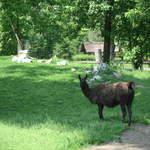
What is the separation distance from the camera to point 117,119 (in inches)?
482

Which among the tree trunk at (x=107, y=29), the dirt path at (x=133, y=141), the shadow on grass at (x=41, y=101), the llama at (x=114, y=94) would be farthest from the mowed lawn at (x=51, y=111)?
the tree trunk at (x=107, y=29)

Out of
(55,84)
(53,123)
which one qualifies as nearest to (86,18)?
(55,84)

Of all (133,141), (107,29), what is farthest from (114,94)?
(107,29)

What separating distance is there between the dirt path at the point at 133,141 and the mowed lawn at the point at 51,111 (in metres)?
0.30

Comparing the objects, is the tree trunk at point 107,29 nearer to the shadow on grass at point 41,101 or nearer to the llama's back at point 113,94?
the shadow on grass at point 41,101

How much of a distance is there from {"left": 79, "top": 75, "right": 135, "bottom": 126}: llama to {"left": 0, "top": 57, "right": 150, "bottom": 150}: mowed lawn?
23.5 inches

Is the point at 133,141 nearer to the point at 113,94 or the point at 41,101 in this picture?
the point at 113,94

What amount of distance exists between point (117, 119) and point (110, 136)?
327 centimetres

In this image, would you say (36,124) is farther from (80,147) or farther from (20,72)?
(20,72)

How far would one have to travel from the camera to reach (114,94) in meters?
11.5

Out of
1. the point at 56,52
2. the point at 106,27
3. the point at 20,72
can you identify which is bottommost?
the point at 56,52

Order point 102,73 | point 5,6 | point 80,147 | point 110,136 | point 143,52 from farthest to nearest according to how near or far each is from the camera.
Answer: point 102,73 < point 5,6 < point 143,52 < point 110,136 < point 80,147

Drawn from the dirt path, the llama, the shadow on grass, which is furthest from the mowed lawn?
the llama

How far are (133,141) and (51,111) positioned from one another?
621 cm
